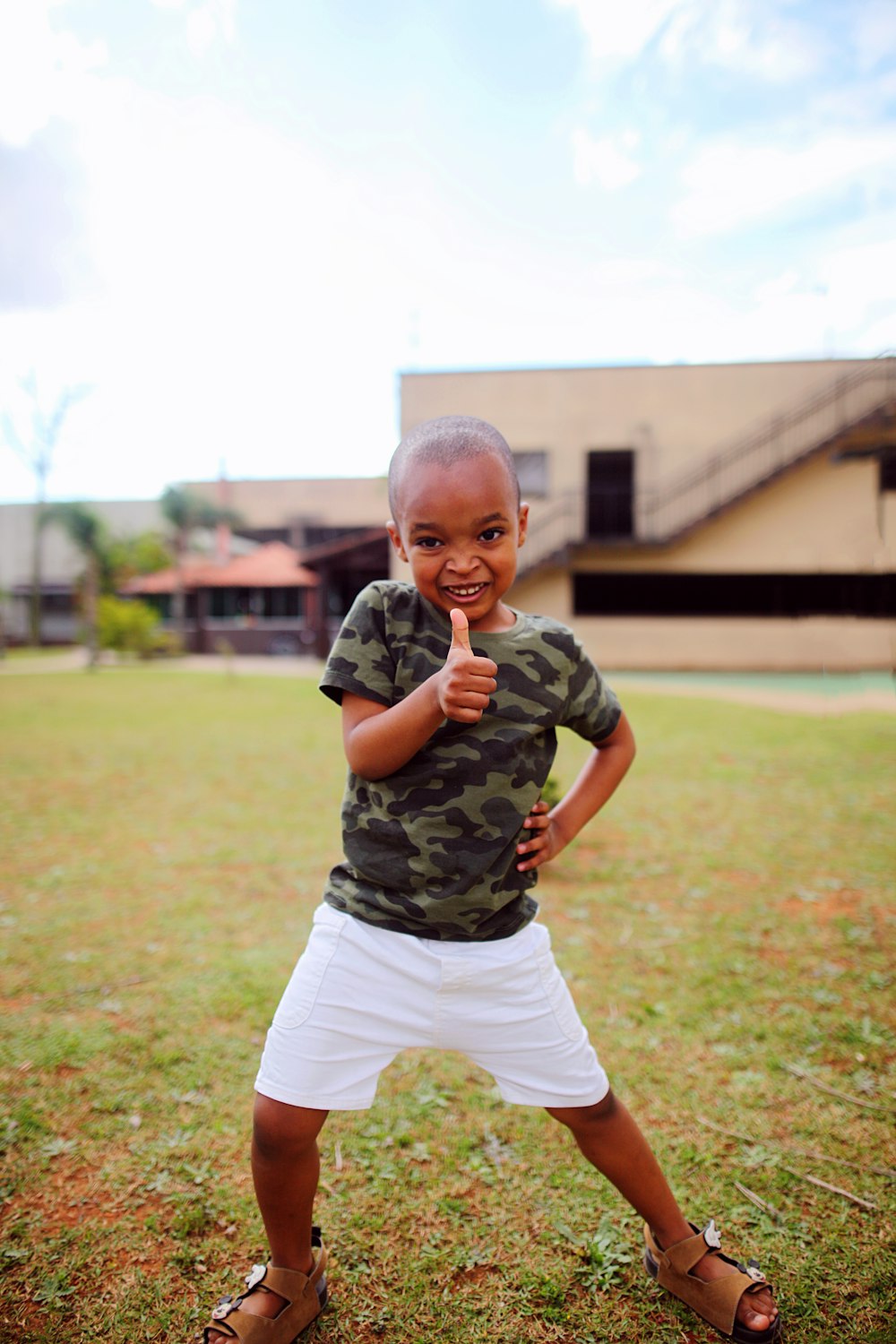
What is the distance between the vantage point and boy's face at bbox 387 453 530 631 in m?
1.37

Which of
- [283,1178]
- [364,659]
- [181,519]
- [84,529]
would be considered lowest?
[283,1178]

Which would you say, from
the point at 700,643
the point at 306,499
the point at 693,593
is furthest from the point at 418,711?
the point at 306,499

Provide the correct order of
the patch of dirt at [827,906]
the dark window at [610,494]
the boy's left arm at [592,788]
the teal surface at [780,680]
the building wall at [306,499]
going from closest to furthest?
the boy's left arm at [592,788] < the patch of dirt at [827,906] < the teal surface at [780,680] < the dark window at [610,494] < the building wall at [306,499]

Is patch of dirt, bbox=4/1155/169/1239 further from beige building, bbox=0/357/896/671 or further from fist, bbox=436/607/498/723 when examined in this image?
beige building, bbox=0/357/896/671

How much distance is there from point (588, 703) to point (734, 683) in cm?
1455

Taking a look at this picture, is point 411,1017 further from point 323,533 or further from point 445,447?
point 323,533

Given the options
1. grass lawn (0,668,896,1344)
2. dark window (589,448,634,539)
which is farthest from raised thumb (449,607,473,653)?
dark window (589,448,634,539)

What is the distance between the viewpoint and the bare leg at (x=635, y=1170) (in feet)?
4.95

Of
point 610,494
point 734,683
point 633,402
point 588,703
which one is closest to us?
point 588,703

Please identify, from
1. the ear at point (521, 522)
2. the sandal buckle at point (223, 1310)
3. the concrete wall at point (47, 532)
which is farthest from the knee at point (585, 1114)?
the concrete wall at point (47, 532)

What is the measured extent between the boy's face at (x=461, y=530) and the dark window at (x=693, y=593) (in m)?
16.7

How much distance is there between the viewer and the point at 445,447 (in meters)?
1.39

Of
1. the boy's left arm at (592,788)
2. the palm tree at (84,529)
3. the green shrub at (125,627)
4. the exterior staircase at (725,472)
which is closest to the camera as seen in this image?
the boy's left arm at (592,788)

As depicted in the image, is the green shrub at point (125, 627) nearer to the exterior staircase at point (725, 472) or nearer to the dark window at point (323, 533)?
the dark window at point (323, 533)
